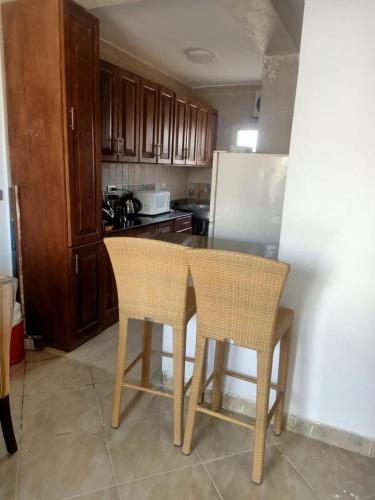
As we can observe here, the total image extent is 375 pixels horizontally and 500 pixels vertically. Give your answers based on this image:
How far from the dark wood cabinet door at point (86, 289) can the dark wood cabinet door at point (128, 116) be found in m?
1.05

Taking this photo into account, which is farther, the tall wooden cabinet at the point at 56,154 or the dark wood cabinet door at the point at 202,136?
the dark wood cabinet door at the point at 202,136

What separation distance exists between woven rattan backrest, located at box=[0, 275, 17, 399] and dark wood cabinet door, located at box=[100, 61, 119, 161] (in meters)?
1.71

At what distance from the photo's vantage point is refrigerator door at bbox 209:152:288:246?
7.72ft

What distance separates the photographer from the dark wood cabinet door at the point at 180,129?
4.20 meters

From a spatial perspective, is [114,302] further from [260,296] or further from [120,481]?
[260,296]

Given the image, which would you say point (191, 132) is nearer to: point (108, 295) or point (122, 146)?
point (122, 146)

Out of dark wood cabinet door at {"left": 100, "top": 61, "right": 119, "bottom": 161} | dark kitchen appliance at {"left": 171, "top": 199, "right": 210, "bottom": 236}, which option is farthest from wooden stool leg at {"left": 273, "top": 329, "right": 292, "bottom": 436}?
dark kitchen appliance at {"left": 171, "top": 199, "right": 210, "bottom": 236}

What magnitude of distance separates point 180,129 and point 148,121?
0.78 metres

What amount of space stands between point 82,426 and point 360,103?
2.09 metres

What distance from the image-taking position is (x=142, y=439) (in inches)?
72.1

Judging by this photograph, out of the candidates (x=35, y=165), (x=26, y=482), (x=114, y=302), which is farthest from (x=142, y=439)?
(x=35, y=165)

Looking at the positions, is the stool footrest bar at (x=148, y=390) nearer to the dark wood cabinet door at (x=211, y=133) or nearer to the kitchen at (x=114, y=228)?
the kitchen at (x=114, y=228)

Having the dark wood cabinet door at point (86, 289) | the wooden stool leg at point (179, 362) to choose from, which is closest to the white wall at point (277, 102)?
the dark wood cabinet door at point (86, 289)

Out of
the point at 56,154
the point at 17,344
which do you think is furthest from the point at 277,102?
the point at 17,344
